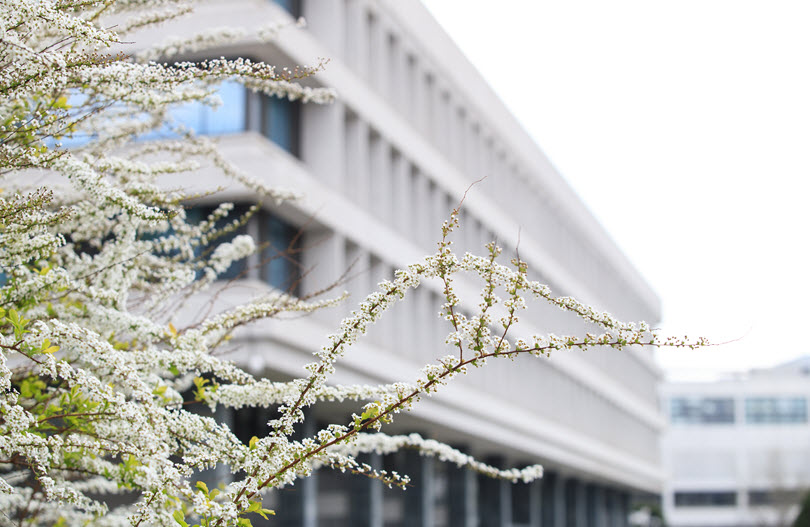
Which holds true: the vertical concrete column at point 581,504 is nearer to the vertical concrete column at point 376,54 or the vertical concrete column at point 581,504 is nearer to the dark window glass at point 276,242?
the vertical concrete column at point 376,54

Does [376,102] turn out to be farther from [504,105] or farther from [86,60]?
[86,60]

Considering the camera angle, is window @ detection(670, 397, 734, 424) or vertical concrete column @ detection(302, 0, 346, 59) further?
window @ detection(670, 397, 734, 424)

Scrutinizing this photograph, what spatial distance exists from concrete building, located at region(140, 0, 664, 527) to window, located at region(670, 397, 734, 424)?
3425 cm

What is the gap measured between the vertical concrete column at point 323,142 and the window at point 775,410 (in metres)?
63.6

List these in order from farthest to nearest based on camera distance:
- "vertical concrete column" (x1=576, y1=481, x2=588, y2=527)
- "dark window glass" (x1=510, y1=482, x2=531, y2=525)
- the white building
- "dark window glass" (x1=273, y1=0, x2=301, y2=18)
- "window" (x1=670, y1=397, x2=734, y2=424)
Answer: "window" (x1=670, y1=397, x2=734, y2=424), the white building, "vertical concrete column" (x1=576, y1=481, x2=588, y2=527), "dark window glass" (x1=510, y1=482, x2=531, y2=525), "dark window glass" (x1=273, y1=0, x2=301, y2=18)

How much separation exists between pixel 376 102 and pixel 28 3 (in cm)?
2088

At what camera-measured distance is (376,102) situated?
25.6m

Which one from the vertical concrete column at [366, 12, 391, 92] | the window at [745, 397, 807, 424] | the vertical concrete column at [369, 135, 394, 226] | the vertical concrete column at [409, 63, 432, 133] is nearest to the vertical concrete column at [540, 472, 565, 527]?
the vertical concrete column at [409, 63, 432, 133]

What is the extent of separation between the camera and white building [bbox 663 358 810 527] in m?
78.4

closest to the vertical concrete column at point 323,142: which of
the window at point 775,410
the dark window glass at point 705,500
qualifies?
the dark window glass at point 705,500

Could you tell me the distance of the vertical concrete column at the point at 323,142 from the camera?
23078mm

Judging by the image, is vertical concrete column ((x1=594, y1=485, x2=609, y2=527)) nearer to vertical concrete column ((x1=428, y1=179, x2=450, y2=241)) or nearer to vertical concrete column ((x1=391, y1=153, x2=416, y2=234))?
vertical concrete column ((x1=428, y1=179, x2=450, y2=241))

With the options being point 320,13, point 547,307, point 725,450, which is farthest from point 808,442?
point 320,13

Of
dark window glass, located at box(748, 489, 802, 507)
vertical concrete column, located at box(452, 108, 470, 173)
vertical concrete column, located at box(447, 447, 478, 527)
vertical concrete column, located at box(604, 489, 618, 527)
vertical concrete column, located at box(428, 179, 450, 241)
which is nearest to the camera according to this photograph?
vertical concrete column, located at box(428, 179, 450, 241)
